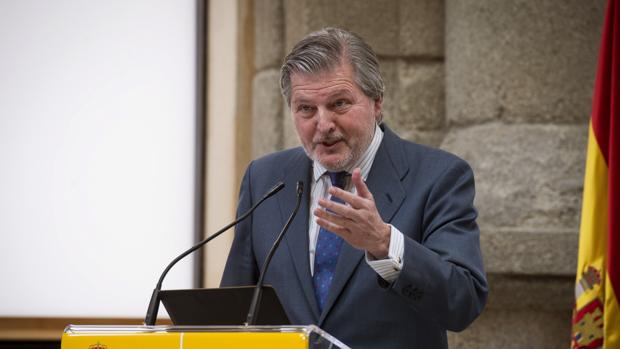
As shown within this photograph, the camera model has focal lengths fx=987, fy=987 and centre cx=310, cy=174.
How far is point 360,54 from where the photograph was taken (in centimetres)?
240

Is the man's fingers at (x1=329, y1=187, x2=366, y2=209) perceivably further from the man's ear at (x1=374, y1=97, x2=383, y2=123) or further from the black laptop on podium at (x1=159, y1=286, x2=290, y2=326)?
the man's ear at (x1=374, y1=97, x2=383, y2=123)

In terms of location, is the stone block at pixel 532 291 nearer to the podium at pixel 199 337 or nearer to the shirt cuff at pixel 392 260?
the shirt cuff at pixel 392 260

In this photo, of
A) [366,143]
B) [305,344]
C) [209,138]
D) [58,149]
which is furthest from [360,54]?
[58,149]

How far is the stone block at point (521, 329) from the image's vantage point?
3.63 m

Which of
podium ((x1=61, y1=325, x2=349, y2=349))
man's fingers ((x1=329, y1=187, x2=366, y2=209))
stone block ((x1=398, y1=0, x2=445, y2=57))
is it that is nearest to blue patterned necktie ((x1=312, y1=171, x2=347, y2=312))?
man's fingers ((x1=329, y1=187, x2=366, y2=209))

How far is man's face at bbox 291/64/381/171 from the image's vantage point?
2361 mm

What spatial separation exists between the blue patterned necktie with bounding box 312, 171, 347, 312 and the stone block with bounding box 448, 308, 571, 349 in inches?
57.1

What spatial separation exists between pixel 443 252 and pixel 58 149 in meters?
2.58

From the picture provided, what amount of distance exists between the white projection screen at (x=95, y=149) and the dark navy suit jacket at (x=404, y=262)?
1.89m

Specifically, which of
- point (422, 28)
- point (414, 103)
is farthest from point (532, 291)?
point (422, 28)

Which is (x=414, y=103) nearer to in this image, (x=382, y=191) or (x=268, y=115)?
(x=268, y=115)

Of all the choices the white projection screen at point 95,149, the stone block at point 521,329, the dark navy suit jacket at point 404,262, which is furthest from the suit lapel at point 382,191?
the white projection screen at point 95,149

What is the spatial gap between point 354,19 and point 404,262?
2.15m

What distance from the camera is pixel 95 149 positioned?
4344 millimetres
